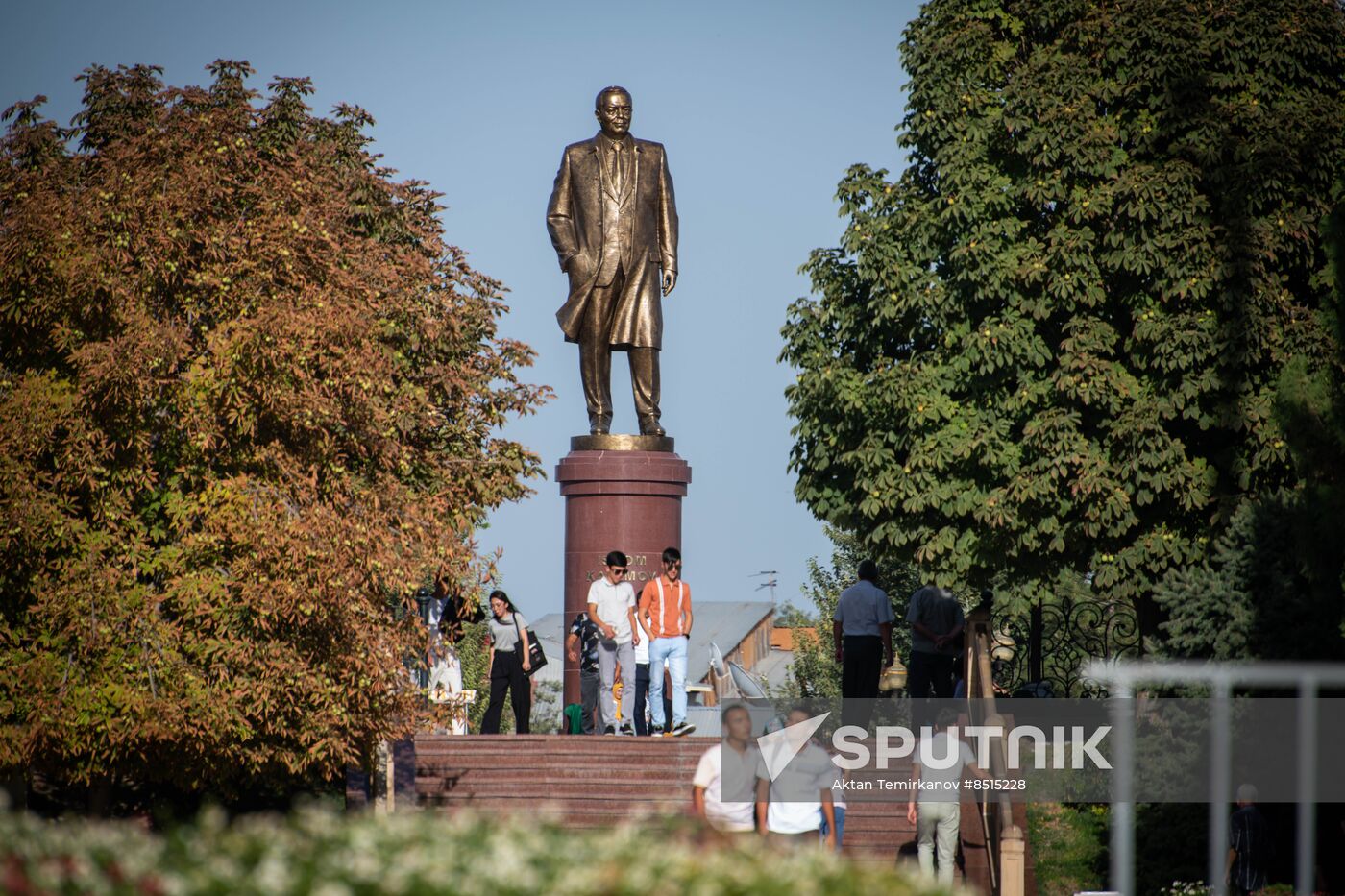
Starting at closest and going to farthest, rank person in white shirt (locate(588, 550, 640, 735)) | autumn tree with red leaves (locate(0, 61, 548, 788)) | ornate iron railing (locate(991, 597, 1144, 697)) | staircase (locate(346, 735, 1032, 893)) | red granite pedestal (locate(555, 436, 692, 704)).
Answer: autumn tree with red leaves (locate(0, 61, 548, 788)) → staircase (locate(346, 735, 1032, 893)) → person in white shirt (locate(588, 550, 640, 735)) → red granite pedestal (locate(555, 436, 692, 704)) → ornate iron railing (locate(991, 597, 1144, 697))

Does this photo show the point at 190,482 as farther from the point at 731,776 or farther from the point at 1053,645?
the point at 1053,645

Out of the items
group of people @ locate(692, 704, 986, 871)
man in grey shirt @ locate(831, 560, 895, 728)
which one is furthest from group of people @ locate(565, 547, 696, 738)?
group of people @ locate(692, 704, 986, 871)

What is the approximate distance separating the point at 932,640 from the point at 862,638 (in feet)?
3.11

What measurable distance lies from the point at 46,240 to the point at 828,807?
6838 millimetres

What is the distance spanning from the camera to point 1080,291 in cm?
1898

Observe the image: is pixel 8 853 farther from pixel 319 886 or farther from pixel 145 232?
pixel 145 232

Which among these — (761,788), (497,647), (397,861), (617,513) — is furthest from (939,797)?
(397,861)

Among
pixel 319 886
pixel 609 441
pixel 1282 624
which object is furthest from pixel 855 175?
pixel 319 886

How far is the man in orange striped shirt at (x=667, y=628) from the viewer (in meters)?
15.1

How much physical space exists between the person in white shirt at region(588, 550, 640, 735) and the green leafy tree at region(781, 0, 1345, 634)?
4.47m

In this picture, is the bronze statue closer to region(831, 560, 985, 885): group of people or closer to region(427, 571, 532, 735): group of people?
region(427, 571, 532, 735): group of people

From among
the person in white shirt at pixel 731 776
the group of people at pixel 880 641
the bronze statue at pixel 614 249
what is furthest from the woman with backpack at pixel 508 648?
the person in white shirt at pixel 731 776

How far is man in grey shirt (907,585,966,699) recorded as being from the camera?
16328 mm

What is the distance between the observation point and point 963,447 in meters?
19.0
